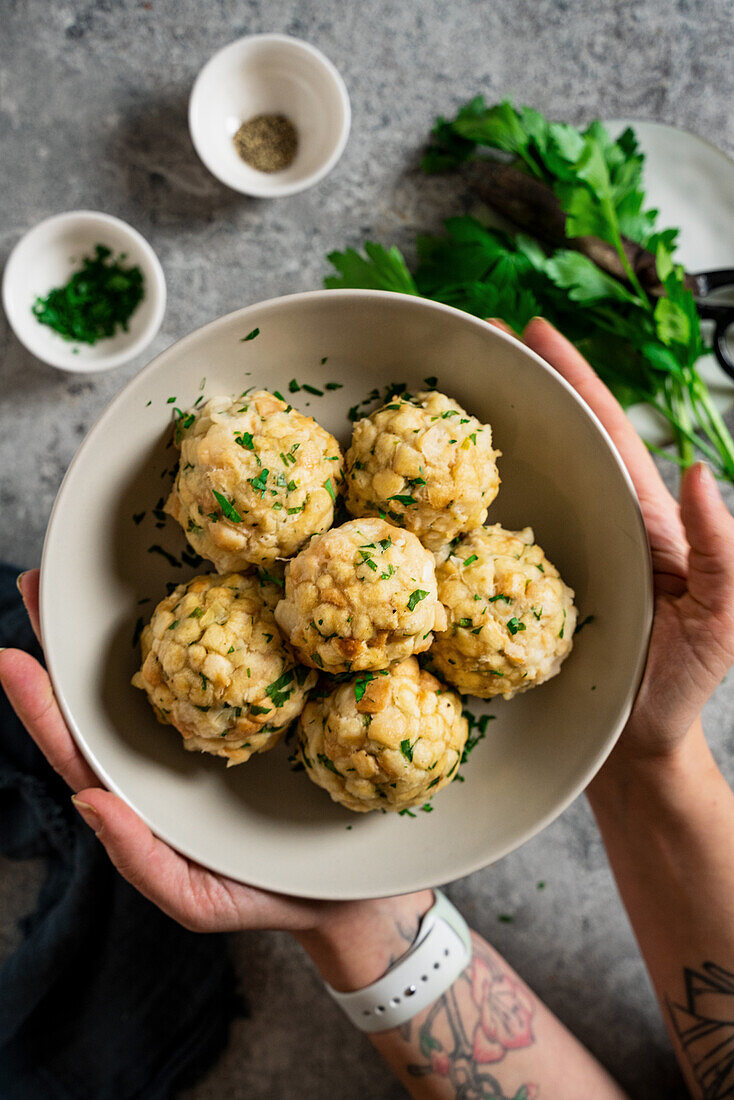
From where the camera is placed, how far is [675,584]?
1.88m

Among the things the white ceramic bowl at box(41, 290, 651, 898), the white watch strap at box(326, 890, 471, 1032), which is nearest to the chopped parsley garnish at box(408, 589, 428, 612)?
the white ceramic bowl at box(41, 290, 651, 898)

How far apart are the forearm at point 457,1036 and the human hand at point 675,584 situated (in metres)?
0.84

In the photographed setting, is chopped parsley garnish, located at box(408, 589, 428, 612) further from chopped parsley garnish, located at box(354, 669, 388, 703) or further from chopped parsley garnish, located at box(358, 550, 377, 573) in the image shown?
chopped parsley garnish, located at box(354, 669, 388, 703)

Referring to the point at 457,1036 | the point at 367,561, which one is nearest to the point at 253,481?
the point at 367,561

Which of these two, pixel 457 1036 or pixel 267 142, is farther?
pixel 267 142

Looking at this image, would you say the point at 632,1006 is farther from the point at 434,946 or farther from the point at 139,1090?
the point at 139,1090

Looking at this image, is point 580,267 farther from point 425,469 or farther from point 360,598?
point 360,598

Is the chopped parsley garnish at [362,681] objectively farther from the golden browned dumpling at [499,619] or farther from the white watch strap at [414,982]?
the white watch strap at [414,982]

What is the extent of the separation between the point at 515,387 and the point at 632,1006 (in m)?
2.08

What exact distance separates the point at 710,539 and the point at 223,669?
1044 mm

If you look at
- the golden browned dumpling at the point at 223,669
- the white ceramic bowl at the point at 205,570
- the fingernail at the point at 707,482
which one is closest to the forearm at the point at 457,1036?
the white ceramic bowl at the point at 205,570

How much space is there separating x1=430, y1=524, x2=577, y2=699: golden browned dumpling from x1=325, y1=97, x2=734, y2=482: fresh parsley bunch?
0.82 meters

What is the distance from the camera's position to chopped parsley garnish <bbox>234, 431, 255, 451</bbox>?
5.27ft

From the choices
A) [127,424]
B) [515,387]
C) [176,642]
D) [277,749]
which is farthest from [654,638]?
[127,424]
